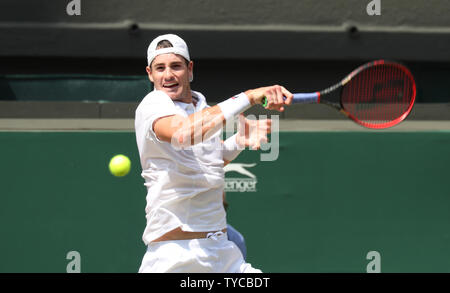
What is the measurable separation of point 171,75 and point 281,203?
2.08m

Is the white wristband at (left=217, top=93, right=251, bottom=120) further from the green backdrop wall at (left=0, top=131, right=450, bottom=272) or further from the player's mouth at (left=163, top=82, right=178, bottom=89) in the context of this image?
the green backdrop wall at (left=0, top=131, right=450, bottom=272)

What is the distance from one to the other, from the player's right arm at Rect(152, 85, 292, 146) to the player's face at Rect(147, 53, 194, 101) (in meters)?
0.29

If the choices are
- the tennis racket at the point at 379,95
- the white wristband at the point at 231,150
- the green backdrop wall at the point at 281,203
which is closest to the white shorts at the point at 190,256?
the white wristband at the point at 231,150

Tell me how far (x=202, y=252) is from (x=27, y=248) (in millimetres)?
2245

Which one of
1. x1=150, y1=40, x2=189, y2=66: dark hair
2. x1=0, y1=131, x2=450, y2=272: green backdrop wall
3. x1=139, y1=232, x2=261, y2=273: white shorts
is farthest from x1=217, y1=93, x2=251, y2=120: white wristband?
x1=0, y1=131, x2=450, y2=272: green backdrop wall

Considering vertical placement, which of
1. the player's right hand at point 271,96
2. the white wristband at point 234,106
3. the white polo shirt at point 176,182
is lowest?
the white polo shirt at point 176,182

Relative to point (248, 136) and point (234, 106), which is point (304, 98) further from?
point (234, 106)

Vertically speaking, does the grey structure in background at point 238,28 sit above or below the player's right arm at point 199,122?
above

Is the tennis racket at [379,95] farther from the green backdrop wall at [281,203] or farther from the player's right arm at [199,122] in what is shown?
the green backdrop wall at [281,203]

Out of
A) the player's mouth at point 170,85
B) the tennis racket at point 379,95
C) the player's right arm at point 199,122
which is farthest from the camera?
the tennis racket at point 379,95

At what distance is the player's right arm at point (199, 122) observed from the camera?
7.59ft

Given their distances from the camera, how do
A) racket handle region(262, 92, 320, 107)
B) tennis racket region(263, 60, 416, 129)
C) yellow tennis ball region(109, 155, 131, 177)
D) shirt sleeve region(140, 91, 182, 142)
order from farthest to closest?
yellow tennis ball region(109, 155, 131, 177), tennis racket region(263, 60, 416, 129), racket handle region(262, 92, 320, 107), shirt sleeve region(140, 91, 182, 142)

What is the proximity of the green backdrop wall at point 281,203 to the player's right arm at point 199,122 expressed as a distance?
2.11m

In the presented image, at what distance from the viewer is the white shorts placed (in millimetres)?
2570
